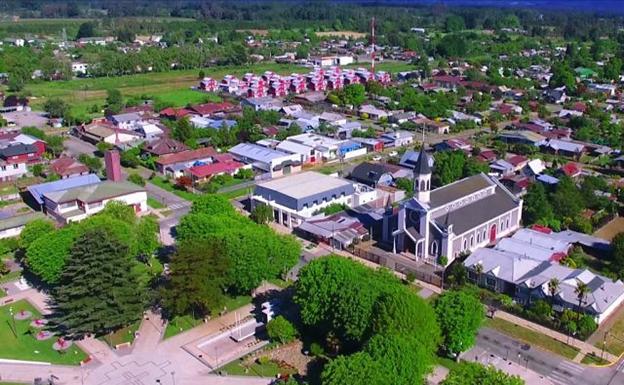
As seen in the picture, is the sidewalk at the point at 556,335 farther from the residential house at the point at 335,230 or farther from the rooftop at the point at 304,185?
the rooftop at the point at 304,185

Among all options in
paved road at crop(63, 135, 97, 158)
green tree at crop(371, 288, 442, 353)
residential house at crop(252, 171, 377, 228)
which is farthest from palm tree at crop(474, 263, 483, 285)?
paved road at crop(63, 135, 97, 158)

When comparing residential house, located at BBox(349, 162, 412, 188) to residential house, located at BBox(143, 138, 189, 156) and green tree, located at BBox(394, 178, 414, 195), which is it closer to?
green tree, located at BBox(394, 178, 414, 195)

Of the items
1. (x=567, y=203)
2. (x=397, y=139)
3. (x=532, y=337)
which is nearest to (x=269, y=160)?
(x=397, y=139)

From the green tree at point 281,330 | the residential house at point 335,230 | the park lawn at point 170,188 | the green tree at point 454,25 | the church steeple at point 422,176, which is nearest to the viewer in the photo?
the green tree at point 281,330

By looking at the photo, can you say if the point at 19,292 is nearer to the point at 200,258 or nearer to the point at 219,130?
the point at 200,258

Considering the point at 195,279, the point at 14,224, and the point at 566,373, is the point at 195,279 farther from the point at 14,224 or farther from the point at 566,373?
the point at 14,224

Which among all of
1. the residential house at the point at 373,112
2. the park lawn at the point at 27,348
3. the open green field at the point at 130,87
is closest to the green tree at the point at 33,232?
the park lawn at the point at 27,348

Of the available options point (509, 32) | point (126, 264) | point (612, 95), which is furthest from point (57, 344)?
point (509, 32)
